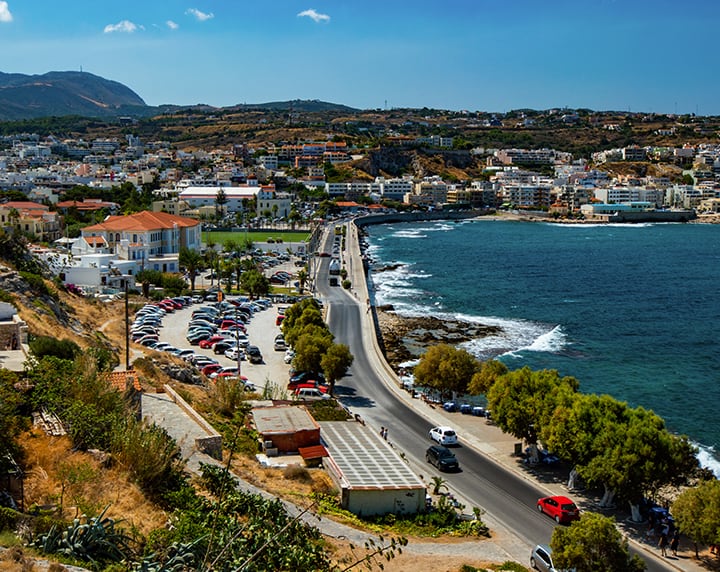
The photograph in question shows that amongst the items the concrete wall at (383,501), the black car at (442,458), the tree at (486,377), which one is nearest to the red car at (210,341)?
the tree at (486,377)

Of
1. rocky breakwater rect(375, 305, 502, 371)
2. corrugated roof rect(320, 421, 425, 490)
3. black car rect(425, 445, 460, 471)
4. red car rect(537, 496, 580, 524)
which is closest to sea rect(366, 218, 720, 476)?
rocky breakwater rect(375, 305, 502, 371)

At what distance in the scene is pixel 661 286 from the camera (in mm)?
57094

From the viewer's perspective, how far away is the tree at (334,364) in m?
25.0

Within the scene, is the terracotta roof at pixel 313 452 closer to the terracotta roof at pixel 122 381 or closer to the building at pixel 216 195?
the terracotta roof at pixel 122 381

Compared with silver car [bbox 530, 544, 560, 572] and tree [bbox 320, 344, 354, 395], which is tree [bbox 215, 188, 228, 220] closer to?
tree [bbox 320, 344, 354, 395]

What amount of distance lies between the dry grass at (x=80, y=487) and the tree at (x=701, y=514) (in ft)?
32.8

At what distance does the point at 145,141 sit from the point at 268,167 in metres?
62.4

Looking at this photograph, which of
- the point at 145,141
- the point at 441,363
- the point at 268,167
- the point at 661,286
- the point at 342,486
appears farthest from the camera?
the point at 145,141

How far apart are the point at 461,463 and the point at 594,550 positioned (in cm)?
681

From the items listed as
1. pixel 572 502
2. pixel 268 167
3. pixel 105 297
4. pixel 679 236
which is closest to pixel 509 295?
pixel 105 297

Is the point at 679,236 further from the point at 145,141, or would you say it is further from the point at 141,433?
the point at 145,141

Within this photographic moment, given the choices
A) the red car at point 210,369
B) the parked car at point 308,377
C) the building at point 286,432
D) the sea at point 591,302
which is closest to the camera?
the building at point 286,432

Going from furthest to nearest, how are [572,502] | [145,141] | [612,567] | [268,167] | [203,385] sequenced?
[145,141], [268,167], [203,385], [572,502], [612,567]

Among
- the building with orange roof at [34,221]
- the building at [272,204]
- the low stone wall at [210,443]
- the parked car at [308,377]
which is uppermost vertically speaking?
the building at [272,204]
